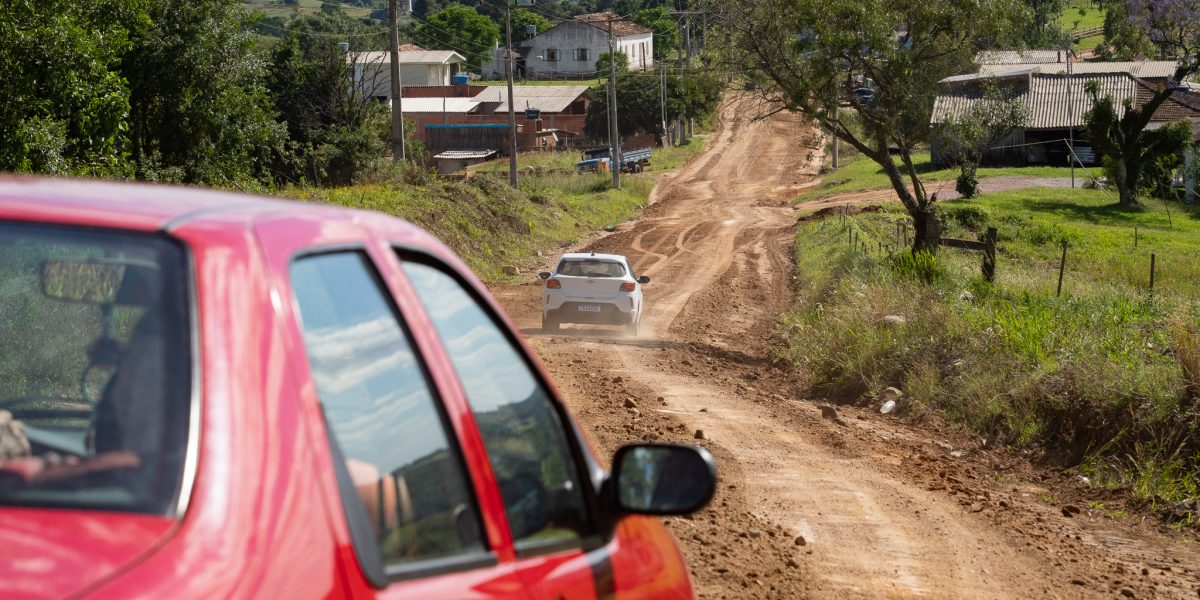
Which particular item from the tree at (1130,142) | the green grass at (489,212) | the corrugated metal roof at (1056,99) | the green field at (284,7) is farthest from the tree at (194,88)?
the green field at (284,7)

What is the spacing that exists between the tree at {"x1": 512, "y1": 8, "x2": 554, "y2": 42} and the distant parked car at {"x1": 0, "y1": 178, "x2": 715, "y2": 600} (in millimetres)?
133230

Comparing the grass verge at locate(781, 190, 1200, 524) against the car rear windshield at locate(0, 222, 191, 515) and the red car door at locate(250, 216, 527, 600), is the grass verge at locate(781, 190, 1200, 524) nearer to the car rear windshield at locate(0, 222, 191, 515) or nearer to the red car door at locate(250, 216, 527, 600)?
the red car door at locate(250, 216, 527, 600)

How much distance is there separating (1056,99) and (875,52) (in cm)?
4863

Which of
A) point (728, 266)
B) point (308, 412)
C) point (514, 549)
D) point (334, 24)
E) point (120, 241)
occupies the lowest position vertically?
point (728, 266)

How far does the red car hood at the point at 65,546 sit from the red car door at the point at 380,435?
301mm

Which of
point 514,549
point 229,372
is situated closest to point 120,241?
point 229,372

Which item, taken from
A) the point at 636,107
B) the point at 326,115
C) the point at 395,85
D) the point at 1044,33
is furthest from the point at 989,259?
the point at 1044,33

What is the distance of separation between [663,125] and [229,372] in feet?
263

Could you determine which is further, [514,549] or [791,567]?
[791,567]

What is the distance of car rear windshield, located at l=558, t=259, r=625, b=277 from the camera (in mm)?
21062

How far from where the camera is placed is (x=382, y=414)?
2.24 meters

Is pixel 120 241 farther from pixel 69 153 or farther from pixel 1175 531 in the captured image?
pixel 69 153

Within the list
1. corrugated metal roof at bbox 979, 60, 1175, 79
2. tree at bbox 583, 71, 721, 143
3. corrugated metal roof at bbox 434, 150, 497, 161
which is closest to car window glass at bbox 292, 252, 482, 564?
corrugated metal roof at bbox 979, 60, 1175, 79

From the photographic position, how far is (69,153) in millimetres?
18188
